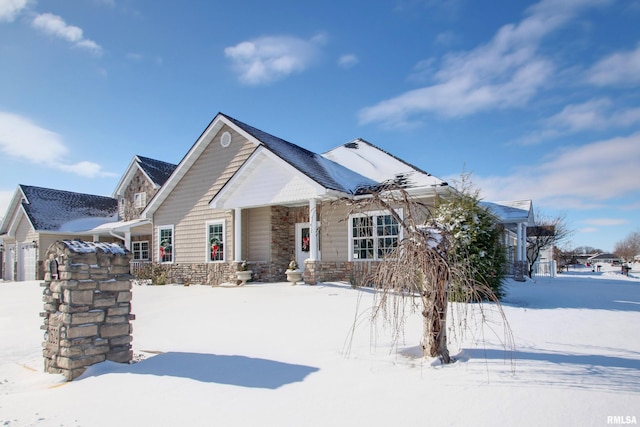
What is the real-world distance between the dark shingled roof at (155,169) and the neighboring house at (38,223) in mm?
4680

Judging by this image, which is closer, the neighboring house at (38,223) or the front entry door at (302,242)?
the front entry door at (302,242)

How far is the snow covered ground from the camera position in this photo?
368 centimetres

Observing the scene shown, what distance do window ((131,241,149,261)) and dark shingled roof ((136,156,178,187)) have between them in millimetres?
3600

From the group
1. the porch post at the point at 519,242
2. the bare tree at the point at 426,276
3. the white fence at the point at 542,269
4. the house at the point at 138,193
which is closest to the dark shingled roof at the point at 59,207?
the house at the point at 138,193

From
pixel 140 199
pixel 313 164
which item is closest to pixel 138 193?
pixel 140 199

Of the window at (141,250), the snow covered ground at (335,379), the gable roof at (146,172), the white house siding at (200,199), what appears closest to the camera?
the snow covered ground at (335,379)

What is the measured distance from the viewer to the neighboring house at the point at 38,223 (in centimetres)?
2434

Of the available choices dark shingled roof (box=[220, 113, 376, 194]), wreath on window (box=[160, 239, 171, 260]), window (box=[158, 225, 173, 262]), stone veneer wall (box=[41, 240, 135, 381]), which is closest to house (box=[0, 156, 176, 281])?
window (box=[158, 225, 173, 262])

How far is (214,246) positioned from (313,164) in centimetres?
542

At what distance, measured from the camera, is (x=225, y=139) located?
56.0 ft

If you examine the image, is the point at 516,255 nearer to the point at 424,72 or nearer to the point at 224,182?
the point at 424,72

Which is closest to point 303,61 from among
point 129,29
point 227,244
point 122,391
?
point 129,29

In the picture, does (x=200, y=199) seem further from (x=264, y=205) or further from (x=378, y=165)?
(x=378, y=165)

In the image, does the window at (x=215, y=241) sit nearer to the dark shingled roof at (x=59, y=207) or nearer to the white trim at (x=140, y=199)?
the white trim at (x=140, y=199)
